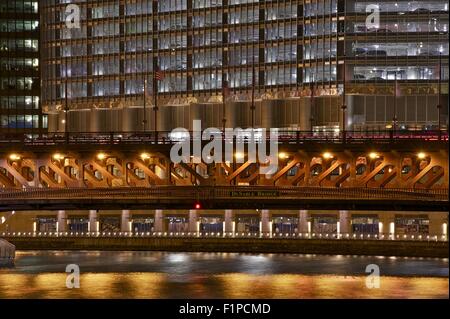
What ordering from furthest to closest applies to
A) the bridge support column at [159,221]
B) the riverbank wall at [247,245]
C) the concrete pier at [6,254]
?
the bridge support column at [159,221] < the riverbank wall at [247,245] < the concrete pier at [6,254]

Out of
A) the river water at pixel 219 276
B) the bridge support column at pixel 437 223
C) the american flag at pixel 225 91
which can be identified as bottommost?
the bridge support column at pixel 437 223

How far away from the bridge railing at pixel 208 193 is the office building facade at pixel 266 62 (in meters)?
36.9

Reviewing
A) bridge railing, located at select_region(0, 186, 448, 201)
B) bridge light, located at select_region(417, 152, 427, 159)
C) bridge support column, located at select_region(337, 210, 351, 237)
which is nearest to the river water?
bridge railing, located at select_region(0, 186, 448, 201)

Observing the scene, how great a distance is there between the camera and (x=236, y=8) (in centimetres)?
18225

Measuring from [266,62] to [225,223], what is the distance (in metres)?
34.0

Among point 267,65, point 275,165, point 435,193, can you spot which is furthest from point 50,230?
point 435,193

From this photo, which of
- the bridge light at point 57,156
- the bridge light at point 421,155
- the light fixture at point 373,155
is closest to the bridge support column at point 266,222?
the bridge light at point 57,156

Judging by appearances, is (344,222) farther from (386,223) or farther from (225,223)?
(225,223)

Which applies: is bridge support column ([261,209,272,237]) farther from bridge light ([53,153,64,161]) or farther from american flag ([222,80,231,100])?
bridge light ([53,153,64,161])

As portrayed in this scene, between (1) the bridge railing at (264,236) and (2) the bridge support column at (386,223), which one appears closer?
(1) the bridge railing at (264,236)

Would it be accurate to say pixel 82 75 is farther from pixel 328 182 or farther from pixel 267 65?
pixel 328 182

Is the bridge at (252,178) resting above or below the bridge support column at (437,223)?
above

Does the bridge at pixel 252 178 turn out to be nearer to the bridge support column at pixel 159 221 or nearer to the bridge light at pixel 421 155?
the bridge light at pixel 421 155

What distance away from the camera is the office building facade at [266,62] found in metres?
164
